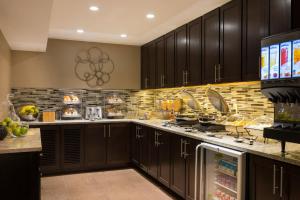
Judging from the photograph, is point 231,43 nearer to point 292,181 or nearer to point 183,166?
point 183,166

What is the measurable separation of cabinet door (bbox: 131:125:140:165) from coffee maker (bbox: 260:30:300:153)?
10.1ft

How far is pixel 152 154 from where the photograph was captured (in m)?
4.29

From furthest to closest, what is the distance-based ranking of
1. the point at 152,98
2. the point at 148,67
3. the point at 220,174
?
the point at 152,98 → the point at 148,67 → the point at 220,174

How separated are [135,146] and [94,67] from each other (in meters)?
1.79

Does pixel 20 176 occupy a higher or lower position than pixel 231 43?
lower

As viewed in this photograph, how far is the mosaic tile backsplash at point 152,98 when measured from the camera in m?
3.25

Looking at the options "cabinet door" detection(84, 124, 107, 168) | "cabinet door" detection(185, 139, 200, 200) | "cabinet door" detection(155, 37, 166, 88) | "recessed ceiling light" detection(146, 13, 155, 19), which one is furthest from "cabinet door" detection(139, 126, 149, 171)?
"recessed ceiling light" detection(146, 13, 155, 19)

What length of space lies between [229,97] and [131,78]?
105 inches

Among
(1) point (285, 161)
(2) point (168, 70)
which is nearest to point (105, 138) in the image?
(2) point (168, 70)

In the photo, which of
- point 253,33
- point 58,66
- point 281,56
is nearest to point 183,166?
point 253,33

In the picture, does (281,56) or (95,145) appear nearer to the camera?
(281,56)

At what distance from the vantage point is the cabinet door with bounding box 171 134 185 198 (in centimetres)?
335

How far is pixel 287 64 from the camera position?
6.46ft

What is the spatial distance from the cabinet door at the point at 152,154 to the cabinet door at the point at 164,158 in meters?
0.15
